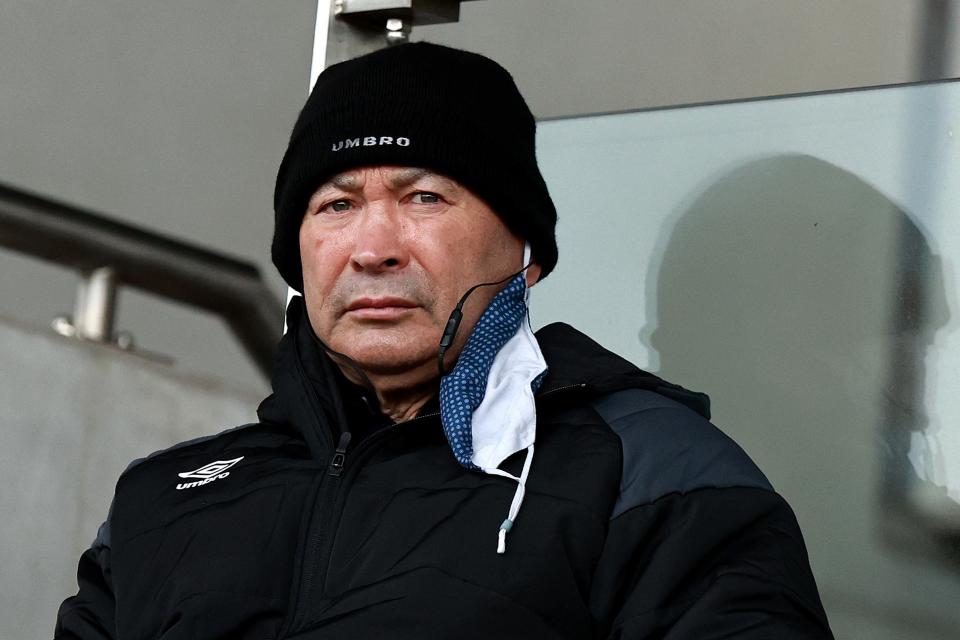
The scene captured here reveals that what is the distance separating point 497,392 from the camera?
232 centimetres

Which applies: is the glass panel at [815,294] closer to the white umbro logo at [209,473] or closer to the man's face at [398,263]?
the man's face at [398,263]

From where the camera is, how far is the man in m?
2.06

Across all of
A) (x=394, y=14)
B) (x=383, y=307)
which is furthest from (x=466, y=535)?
(x=394, y=14)

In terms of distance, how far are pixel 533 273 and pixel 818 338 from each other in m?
0.56

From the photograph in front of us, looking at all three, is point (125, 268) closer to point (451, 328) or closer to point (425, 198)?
point (425, 198)

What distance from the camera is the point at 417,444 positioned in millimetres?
2322

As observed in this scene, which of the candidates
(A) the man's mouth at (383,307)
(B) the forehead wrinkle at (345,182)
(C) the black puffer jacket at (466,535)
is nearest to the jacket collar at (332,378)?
(C) the black puffer jacket at (466,535)

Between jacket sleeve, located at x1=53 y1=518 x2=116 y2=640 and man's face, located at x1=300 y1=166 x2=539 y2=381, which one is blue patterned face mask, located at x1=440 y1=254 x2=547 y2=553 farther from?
jacket sleeve, located at x1=53 y1=518 x2=116 y2=640

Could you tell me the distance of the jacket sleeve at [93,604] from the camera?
96.5 inches

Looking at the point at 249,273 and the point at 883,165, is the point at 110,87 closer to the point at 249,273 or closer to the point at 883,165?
the point at 249,273

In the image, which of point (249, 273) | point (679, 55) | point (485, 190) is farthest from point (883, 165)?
point (249, 273)

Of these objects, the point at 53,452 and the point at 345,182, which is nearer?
the point at 345,182

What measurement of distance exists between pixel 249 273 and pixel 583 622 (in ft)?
9.91

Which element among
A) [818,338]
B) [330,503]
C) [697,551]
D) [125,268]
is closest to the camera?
[697,551]
